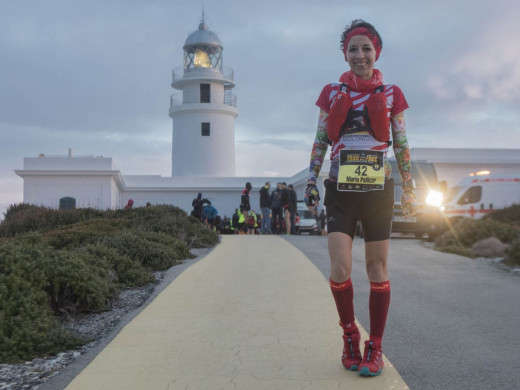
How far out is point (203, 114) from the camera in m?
45.5

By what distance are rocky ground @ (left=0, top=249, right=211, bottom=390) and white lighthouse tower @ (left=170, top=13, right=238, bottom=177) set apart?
3598cm

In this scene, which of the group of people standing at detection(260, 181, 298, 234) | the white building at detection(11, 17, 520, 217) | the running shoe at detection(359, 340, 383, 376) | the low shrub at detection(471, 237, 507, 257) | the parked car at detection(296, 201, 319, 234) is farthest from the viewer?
the white building at detection(11, 17, 520, 217)

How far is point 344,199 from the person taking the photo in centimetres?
426

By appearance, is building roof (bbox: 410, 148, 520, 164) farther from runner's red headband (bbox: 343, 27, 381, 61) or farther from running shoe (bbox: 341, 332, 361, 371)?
running shoe (bbox: 341, 332, 361, 371)

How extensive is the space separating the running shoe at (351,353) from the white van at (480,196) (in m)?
17.9

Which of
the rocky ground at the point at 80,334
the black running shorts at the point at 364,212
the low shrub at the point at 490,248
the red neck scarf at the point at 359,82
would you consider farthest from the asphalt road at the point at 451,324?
the rocky ground at the point at 80,334

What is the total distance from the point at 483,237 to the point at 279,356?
11.4 metres

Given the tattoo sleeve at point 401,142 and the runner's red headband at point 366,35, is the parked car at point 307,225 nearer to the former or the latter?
the tattoo sleeve at point 401,142

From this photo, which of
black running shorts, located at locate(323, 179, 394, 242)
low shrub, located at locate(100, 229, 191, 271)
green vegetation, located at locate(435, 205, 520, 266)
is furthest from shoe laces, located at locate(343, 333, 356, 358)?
green vegetation, located at locate(435, 205, 520, 266)

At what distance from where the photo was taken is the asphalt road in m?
4.38

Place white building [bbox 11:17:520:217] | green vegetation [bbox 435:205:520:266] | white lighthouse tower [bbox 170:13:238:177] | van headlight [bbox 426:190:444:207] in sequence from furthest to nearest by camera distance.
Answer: white lighthouse tower [bbox 170:13:238:177] → white building [bbox 11:17:520:217] → van headlight [bbox 426:190:444:207] → green vegetation [bbox 435:205:520:266]

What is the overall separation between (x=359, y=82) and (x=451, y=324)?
2.91 metres

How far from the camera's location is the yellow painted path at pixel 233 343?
166 inches

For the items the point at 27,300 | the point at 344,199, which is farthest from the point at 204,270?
the point at 344,199
